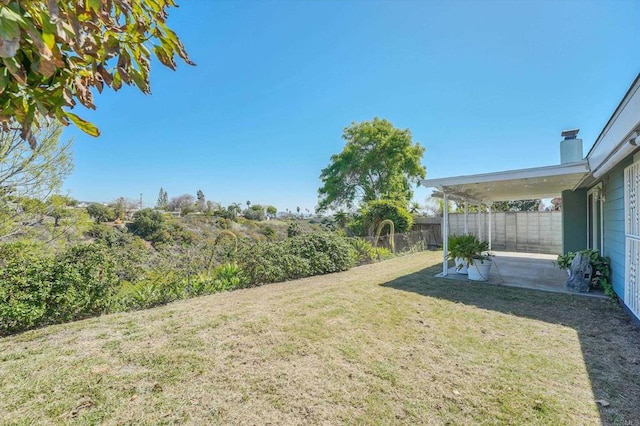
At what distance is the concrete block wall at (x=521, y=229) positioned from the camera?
11.9 meters

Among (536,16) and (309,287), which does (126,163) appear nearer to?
(309,287)

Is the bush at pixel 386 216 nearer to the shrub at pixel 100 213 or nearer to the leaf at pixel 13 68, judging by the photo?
the shrub at pixel 100 213

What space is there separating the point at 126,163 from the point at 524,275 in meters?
16.8

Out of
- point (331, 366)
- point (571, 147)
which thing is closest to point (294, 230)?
point (331, 366)

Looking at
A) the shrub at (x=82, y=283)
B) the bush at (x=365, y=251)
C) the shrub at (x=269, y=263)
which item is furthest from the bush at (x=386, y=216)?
the shrub at (x=82, y=283)

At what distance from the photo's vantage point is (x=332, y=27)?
7.76 m

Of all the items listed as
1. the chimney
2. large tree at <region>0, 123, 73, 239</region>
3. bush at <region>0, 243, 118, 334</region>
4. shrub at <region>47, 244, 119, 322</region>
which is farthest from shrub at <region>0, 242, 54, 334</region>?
the chimney

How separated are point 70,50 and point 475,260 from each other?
7.64 m

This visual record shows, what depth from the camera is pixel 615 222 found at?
5.38 metres

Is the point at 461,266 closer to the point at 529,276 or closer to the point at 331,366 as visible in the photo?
the point at 529,276

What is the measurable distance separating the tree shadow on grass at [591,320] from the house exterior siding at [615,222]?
1.94ft

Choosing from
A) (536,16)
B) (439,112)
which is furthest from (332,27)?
(439,112)

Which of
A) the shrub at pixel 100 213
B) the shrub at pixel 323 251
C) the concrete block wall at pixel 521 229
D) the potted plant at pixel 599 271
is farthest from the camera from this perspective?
the concrete block wall at pixel 521 229

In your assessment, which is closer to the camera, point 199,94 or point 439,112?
point 199,94
